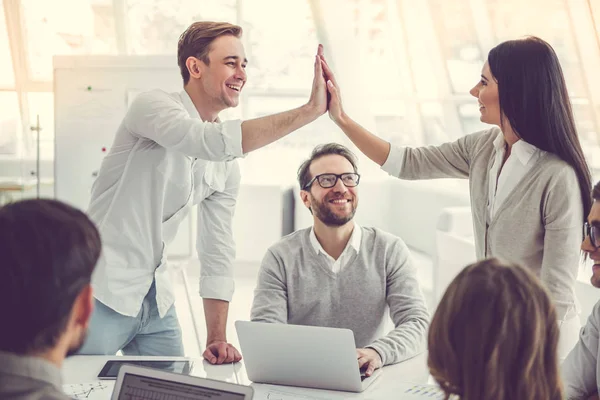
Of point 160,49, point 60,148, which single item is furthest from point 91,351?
point 160,49

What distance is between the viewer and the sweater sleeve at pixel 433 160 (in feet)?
7.86

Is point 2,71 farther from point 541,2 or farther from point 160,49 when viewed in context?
point 541,2

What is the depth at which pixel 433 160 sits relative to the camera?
8.01ft

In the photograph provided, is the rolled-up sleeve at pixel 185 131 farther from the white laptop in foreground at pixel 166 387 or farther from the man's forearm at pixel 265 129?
the white laptop in foreground at pixel 166 387

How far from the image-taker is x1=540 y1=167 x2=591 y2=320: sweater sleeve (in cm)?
204

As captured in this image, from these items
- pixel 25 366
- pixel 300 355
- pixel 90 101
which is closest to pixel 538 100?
pixel 300 355

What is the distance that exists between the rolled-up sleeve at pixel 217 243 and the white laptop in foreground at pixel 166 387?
0.76m

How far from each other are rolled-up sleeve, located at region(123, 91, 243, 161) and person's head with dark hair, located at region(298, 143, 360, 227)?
52cm

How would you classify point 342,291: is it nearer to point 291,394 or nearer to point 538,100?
point 291,394

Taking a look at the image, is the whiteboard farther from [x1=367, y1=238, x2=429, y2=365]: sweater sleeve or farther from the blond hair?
[x1=367, y1=238, x2=429, y2=365]: sweater sleeve

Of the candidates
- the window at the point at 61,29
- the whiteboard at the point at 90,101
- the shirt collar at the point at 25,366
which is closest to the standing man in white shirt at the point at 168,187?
the shirt collar at the point at 25,366

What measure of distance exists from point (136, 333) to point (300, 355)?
641 millimetres

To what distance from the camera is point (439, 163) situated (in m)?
2.44

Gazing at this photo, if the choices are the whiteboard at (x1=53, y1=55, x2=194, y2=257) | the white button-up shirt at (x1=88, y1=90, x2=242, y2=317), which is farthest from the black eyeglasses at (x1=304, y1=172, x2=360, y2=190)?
the whiteboard at (x1=53, y1=55, x2=194, y2=257)
